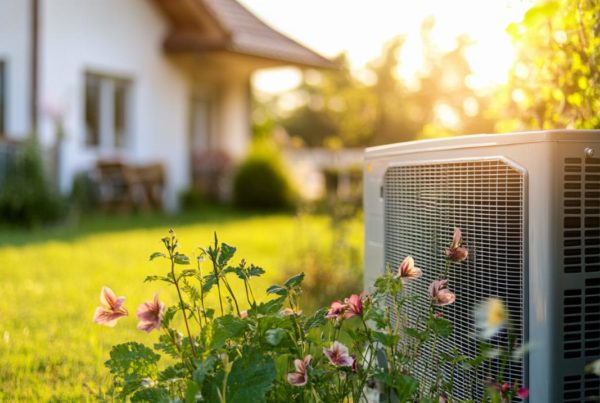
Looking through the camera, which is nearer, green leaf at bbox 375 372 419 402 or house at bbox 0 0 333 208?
green leaf at bbox 375 372 419 402

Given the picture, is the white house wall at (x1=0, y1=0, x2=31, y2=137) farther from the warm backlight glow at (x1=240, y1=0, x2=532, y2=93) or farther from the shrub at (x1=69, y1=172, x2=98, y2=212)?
the warm backlight glow at (x1=240, y1=0, x2=532, y2=93)

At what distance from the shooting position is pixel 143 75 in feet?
41.3

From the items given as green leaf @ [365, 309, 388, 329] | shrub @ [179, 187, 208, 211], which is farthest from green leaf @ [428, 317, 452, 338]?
shrub @ [179, 187, 208, 211]

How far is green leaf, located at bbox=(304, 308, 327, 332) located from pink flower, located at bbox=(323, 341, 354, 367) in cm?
14

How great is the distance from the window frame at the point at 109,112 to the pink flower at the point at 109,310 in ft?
34.2

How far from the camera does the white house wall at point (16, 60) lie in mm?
10672

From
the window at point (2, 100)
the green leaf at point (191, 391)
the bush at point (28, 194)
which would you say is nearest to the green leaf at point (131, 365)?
the green leaf at point (191, 391)

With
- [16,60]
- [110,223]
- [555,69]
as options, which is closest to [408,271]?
[555,69]

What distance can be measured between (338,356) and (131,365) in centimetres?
50

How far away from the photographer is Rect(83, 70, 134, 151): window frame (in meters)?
12.0

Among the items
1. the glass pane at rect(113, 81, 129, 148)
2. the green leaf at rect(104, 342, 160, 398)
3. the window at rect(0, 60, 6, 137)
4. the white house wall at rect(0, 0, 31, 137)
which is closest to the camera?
the green leaf at rect(104, 342, 160, 398)

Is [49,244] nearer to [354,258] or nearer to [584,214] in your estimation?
[354,258]

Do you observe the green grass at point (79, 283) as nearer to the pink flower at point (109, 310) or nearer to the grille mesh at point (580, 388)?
the pink flower at point (109, 310)

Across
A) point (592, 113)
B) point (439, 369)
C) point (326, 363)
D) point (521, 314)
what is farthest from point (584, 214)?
point (592, 113)
